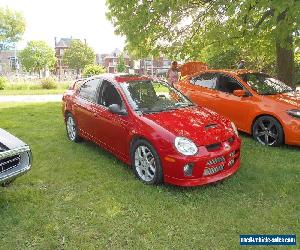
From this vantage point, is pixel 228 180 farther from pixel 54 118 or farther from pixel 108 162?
pixel 54 118

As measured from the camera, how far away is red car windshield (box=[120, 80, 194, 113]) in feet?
18.5

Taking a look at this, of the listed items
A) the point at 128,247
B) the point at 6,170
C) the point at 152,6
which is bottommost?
the point at 128,247

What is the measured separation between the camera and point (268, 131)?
278 inches

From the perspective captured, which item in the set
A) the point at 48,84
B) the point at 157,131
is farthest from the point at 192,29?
the point at 48,84

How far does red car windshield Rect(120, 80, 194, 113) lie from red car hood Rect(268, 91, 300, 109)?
212 centimetres

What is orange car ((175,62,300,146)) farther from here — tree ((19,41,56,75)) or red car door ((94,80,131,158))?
tree ((19,41,56,75))

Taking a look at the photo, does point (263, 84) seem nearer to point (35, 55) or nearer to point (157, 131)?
point (157, 131)

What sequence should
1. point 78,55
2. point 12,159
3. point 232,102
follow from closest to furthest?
point 12,159 → point 232,102 → point 78,55

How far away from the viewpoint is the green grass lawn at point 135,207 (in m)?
3.78

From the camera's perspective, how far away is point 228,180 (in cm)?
523

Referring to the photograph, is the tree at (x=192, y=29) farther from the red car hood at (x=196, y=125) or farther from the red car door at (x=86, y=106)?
the red car hood at (x=196, y=125)

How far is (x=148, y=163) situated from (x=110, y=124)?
110 cm

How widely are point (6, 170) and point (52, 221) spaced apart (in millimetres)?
857

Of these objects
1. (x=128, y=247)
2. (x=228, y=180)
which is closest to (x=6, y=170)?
(x=128, y=247)
